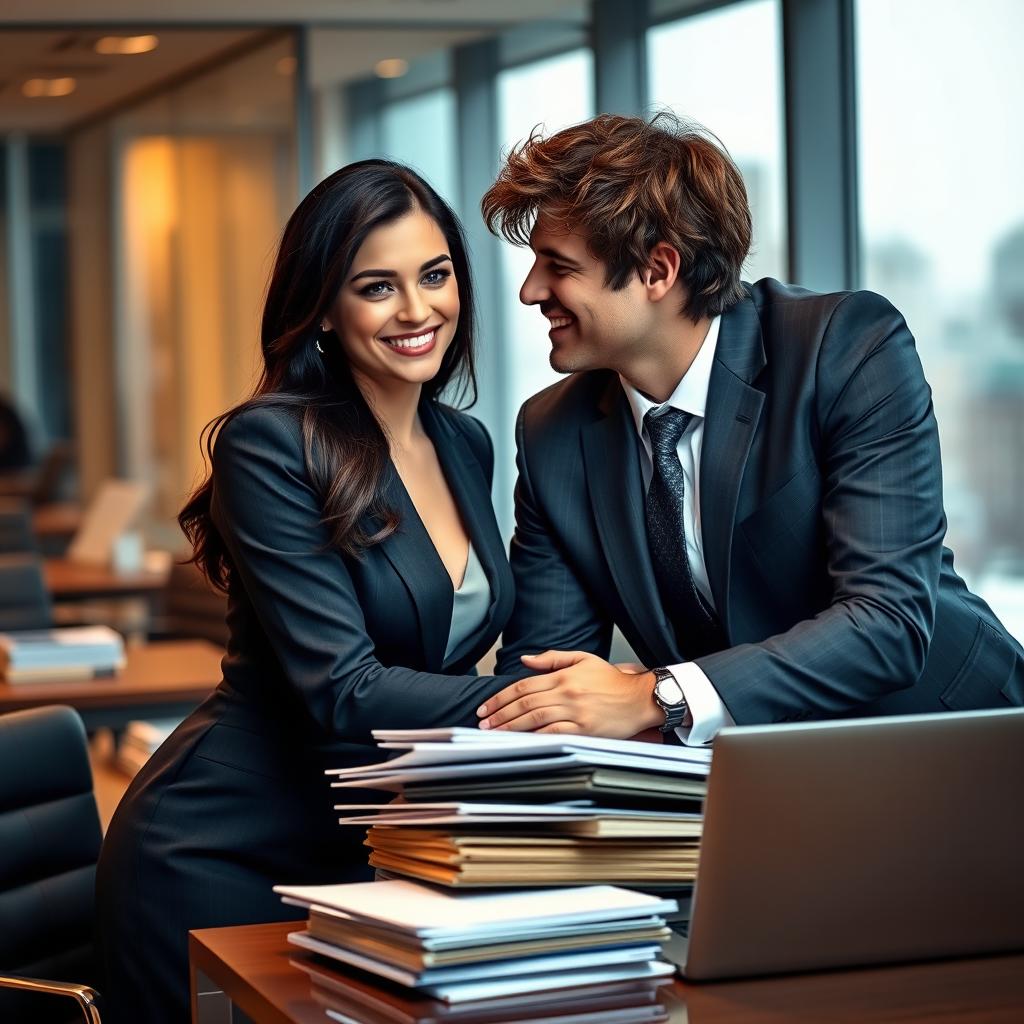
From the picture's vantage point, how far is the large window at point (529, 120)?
279 inches

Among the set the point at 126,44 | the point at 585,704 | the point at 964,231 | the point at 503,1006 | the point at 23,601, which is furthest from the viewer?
the point at 126,44

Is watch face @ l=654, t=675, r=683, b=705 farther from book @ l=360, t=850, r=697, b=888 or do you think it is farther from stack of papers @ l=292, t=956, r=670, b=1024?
stack of papers @ l=292, t=956, r=670, b=1024

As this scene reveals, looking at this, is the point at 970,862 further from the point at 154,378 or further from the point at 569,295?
the point at 154,378

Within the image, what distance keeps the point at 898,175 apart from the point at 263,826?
358cm

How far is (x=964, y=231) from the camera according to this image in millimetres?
4824

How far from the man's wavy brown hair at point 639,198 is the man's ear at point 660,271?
1 centimetres

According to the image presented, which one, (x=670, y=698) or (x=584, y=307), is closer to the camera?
(x=670, y=698)

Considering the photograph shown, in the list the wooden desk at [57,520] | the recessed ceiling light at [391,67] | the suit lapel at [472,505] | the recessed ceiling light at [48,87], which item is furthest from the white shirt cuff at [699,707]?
the recessed ceiling light at [48,87]

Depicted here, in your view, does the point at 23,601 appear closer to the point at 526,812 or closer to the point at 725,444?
the point at 725,444

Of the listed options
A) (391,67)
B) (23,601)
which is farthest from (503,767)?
(391,67)

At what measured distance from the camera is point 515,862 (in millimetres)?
1479

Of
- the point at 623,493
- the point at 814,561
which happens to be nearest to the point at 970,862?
the point at 814,561

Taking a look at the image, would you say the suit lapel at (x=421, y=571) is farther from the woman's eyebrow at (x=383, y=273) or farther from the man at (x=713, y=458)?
the woman's eyebrow at (x=383, y=273)

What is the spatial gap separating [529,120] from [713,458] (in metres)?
5.45
